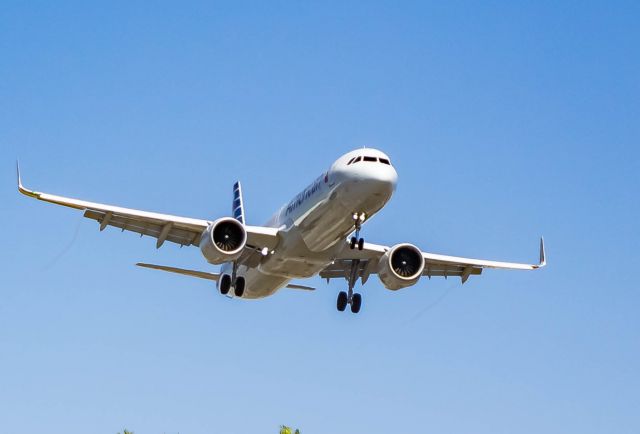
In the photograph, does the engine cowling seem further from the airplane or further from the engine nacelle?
the engine nacelle

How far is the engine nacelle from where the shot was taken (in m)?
48.3

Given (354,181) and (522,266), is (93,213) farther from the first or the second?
(522,266)

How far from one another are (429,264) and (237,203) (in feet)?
46.5

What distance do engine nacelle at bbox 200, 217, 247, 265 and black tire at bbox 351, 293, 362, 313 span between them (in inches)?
268

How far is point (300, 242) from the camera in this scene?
4897cm

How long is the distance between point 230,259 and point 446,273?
12801 mm

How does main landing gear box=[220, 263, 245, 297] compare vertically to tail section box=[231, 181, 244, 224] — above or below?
below

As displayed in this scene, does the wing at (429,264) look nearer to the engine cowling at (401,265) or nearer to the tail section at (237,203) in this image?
the engine cowling at (401,265)

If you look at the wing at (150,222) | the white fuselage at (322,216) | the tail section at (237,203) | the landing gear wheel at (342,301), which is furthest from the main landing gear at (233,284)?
the tail section at (237,203)

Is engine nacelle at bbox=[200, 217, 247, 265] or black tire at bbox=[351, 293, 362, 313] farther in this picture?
black tire at bbox=[351, 293, 362, 313]

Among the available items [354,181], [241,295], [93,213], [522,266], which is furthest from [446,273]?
[93,213]

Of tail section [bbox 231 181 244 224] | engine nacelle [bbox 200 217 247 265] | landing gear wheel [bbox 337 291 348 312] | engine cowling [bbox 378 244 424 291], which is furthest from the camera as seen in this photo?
tail section [bbox 231 181 244 224]

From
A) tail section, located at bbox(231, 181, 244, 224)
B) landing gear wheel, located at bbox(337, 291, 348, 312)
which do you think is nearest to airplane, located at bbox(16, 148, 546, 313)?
landing gear wheel, located at bbox(337, 291, 348, 312)

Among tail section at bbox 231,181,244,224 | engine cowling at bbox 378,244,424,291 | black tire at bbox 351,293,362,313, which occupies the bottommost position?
black tire at bbox 351,293,362,313
